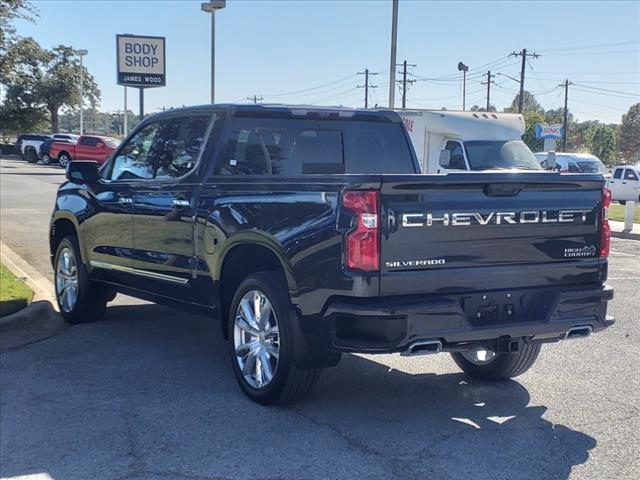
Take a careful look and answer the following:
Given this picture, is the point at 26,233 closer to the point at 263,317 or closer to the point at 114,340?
the point at 114,340

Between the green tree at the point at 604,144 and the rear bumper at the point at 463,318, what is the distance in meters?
74.8

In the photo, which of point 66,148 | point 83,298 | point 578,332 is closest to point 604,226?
point 578,332

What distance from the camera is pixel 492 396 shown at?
17.1 ft

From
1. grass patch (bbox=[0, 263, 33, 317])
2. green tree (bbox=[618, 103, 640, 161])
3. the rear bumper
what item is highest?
green tree (bbox=[618, 103, 640, 161])

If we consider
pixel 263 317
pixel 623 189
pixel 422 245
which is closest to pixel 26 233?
pixel 263 317

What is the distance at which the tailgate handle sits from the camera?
4.31 m

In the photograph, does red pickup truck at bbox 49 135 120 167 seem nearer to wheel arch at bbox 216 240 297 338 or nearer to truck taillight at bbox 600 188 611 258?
wheel arch at bbox 216 240 297 338

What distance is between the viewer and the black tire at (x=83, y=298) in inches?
277

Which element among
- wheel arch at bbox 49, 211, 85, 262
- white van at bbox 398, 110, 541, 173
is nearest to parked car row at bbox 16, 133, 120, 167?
white van at bbox 398, 110, 541, 173

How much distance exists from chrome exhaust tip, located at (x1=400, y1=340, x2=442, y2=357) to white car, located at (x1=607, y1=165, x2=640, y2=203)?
27.5m

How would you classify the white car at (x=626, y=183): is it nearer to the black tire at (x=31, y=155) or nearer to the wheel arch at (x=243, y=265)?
the wheel arch at (x=243, y=265)

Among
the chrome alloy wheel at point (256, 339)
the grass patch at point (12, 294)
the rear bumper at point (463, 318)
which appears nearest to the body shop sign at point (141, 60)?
the grass patch at point (12, 294)

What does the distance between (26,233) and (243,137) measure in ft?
30.8

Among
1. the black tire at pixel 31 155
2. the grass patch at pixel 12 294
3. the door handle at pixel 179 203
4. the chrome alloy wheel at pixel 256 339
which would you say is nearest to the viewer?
the chrome alloy wheel at pixel 256 339
